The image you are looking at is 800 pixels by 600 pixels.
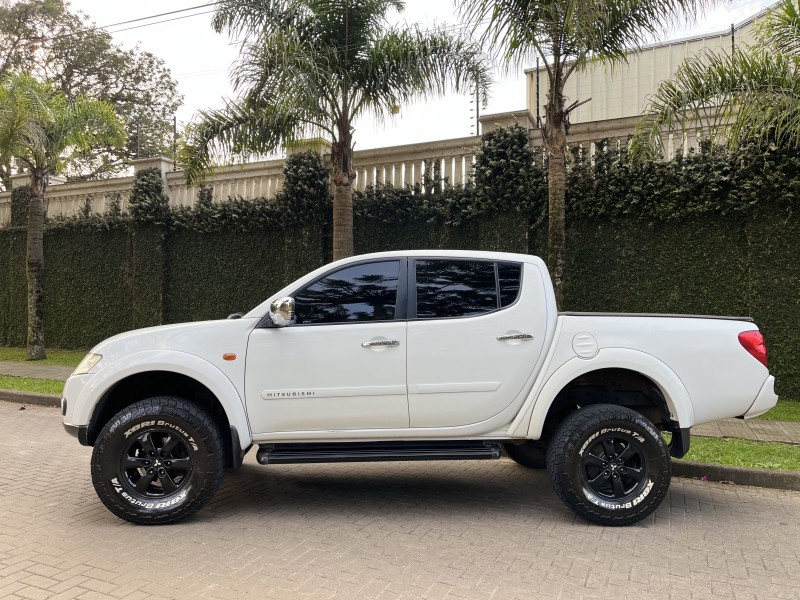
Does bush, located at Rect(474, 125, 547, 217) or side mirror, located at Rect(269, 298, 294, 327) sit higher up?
bush, located at Rect(474, 125, 547, 217)

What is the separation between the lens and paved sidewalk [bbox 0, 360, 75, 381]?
1266 centimetres

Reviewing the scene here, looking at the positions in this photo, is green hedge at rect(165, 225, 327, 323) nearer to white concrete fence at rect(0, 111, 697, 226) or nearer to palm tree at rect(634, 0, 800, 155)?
white concrete fence at rect(0, 111, 697, 226)

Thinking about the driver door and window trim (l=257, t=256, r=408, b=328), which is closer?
the driver door

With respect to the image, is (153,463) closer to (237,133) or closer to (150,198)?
(237,133)

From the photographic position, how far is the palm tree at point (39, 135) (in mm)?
14133

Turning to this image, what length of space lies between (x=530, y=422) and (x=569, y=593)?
1396mm

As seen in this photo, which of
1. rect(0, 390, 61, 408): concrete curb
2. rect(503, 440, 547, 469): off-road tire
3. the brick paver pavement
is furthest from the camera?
rect(0, 390, 61, 408): concrete curb

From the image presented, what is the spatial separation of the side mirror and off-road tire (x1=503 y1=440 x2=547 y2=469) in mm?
2396

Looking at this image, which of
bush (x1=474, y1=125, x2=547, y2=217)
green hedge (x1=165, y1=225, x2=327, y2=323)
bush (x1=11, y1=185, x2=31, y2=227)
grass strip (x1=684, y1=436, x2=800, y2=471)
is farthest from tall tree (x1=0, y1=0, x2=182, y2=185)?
grass strip (x1=684, y1=436, x2=800, y2=471)

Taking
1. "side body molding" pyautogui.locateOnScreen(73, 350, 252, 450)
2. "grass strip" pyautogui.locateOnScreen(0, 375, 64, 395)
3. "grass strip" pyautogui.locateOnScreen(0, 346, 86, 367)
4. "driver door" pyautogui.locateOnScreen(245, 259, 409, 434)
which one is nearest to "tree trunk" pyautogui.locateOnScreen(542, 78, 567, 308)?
"driver door" pyautogui.locateOnScreen(245, 259, 409, 434)

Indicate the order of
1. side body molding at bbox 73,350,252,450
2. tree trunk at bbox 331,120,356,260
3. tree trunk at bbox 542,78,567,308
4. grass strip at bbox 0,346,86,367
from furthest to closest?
grass strip at bbox 0,346,86,367
tree trunk at bbox 331,120,356,260
tree trunk at bbox 542,78,567,308
side body molding at bbox 73,350,252,450

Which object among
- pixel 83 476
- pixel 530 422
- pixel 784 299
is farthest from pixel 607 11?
pixel 83 476

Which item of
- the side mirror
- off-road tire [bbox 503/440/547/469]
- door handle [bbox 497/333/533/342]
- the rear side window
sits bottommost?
off-road tire [bbox 503/440/547/469]

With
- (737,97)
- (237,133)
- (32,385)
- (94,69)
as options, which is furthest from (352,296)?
(94,69)
